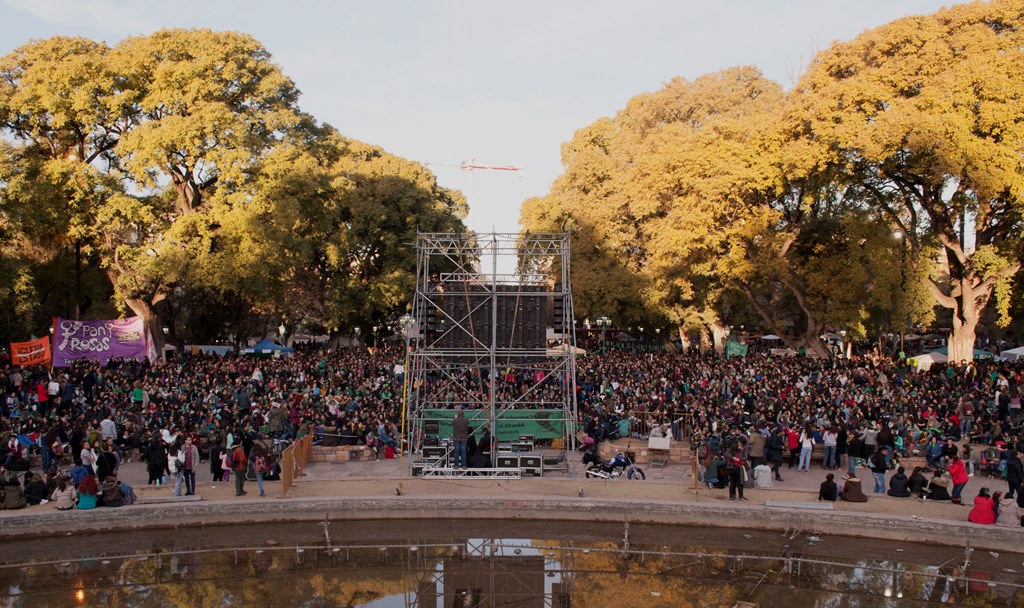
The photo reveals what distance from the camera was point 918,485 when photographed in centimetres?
1589

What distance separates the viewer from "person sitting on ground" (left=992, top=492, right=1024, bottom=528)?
538 inches

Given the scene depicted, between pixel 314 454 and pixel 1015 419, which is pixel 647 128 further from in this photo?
pixel 314 454

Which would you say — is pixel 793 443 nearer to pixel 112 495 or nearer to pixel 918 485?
pixel 918 485

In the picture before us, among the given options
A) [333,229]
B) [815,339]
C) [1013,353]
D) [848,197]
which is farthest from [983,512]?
[333,229]

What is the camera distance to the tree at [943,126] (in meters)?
24.8

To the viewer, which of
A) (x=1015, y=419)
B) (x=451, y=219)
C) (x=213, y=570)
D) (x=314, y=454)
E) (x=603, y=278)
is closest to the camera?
(x=213, y=570)

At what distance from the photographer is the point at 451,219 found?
146 feet

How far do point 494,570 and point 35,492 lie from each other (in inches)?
330

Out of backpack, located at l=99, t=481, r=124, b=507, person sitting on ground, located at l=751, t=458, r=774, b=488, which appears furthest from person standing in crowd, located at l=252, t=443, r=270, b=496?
person sitting on ground, located at l=751, t=458, r=774, b=488

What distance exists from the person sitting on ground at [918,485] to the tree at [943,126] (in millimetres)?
12496

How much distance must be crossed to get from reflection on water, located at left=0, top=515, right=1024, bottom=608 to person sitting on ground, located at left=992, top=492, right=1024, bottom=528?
88 centimetres

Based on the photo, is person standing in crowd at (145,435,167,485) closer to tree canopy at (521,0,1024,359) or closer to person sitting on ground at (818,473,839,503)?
person sitting on ground at (818,473,839,503)

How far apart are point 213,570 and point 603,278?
2910 cm

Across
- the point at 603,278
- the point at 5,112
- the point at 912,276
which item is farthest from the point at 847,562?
the point at 5,112
